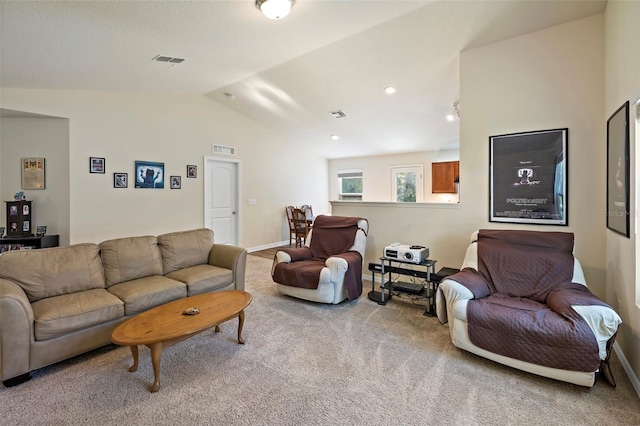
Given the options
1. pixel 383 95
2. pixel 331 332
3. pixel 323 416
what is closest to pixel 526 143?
pixel 383 95

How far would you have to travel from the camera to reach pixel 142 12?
2424 millimetres

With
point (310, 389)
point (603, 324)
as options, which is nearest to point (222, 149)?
point (310, 389)

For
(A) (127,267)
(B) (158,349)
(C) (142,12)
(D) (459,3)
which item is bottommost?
(B) (158,349)

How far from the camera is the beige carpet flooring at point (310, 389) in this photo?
1725 mm

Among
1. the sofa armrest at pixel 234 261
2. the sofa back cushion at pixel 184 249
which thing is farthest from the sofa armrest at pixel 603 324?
the sofa back cushion at pixel 184 249

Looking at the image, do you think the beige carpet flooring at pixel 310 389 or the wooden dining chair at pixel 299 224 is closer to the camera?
the beige carpet flooring at pixel 310 389

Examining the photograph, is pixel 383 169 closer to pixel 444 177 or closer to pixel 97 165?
pixel 444 177

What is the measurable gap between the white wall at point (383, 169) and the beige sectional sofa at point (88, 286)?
210 inches

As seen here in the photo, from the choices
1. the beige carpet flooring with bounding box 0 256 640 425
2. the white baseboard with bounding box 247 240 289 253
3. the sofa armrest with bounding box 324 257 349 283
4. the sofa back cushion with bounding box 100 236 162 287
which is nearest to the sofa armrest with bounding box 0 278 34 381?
the beige carpet flooring with bounding box 0 256 640 425

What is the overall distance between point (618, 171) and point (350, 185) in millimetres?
6606

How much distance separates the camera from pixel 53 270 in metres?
2.49

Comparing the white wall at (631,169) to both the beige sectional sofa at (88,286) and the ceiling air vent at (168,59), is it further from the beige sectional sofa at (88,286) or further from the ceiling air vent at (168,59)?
the ceiling air vent at (168,59)

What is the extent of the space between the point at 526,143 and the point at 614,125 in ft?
2.34

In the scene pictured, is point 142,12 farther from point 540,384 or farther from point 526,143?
point 540,384
